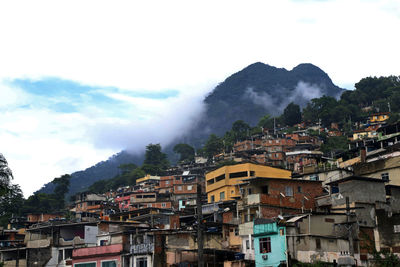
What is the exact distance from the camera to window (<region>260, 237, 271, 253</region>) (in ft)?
136

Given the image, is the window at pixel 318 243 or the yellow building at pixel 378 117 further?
the yellow building at pixel 378 117

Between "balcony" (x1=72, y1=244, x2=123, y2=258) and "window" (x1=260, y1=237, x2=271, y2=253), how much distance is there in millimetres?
13346

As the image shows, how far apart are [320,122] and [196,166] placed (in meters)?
37.4

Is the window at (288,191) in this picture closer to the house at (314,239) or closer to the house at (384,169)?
the house at (314,239)

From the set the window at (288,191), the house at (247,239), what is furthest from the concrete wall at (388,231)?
the house at (247,239)

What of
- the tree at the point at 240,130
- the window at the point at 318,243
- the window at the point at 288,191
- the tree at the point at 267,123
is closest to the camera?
the window at the point at 318,243

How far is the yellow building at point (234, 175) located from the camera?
235 ft

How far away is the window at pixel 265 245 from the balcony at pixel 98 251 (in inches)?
525

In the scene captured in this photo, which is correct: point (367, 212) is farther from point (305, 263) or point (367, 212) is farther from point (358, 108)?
point (358, 108)

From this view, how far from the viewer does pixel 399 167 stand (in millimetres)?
51844

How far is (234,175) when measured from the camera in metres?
73.2

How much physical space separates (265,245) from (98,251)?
53.3 feet

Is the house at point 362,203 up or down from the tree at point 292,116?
down

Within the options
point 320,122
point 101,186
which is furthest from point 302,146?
point 101,186
